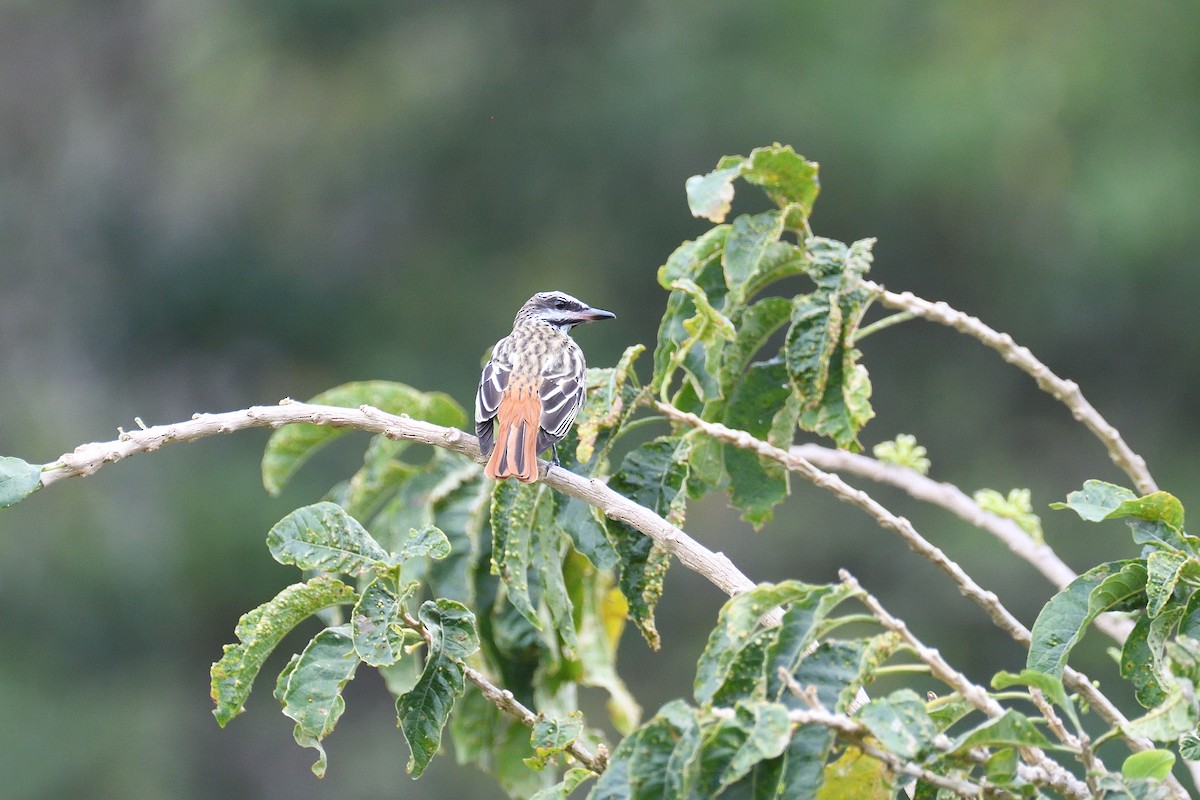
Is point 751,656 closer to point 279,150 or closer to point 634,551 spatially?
point 634,551

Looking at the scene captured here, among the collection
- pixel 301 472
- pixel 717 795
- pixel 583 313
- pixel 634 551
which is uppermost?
pixel 301 472

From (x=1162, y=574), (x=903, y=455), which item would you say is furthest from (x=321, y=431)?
(x=1162, y=574)

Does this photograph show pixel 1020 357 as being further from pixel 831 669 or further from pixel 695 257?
pixel 831 669

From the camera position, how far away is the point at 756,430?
10.9ft

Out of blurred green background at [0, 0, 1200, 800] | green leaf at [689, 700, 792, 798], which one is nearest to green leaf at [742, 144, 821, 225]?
green leaf at [689, 700, 792, 798]

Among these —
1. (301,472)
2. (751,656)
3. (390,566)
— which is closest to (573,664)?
(390,566)

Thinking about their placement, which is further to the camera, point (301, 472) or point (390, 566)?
point (301, 472)

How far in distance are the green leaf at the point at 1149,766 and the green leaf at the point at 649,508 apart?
1076 mm

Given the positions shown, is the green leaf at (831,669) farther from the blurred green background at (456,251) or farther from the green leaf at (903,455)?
the blurred green background at (456,251)

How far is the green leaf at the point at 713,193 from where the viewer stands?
3.27 meters

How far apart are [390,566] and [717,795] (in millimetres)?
741

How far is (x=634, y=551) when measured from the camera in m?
2.90

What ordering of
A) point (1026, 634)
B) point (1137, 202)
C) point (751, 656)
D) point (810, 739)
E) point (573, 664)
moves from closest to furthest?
point (810, 739), point (751, 656), point (1026, 634), point (573, 664), point (1137, 202)

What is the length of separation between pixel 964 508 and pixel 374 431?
61.8 inches
